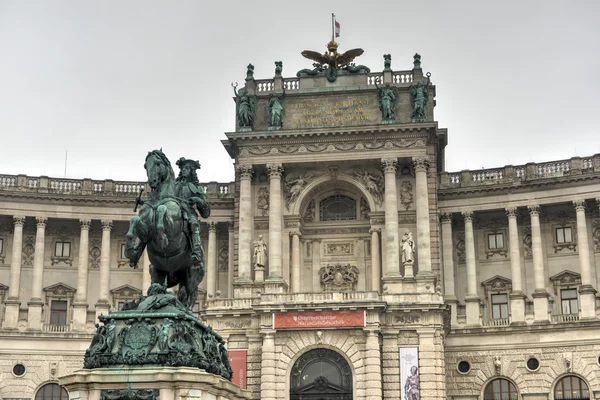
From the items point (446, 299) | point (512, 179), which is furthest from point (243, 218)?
point (512, 179)

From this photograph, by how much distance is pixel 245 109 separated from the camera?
5953cm

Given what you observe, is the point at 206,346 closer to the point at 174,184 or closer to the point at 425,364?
the point at 174,184

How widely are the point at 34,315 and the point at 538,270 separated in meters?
31.9

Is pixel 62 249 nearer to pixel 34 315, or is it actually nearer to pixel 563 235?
pixel 34 315

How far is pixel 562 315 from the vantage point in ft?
→ 187

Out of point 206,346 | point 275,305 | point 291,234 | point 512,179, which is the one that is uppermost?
point 512,179

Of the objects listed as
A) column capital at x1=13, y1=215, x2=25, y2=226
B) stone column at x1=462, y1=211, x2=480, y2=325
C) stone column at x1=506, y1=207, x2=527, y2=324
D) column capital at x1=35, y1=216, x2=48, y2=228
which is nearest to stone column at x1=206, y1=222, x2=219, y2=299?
column capital at x1=35, y1=216, x2=48, y2=228

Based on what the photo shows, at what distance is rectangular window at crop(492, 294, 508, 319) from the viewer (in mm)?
60156

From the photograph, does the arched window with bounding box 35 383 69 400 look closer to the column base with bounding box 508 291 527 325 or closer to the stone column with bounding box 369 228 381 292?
the stone column with bounding box 369 228 381 292

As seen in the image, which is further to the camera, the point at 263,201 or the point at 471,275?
the point at 471,275

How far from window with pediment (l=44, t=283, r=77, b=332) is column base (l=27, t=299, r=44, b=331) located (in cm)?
196

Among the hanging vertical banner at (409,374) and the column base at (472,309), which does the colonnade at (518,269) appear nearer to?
the column base at (472,309)

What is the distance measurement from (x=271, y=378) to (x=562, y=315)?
18911 millimetres

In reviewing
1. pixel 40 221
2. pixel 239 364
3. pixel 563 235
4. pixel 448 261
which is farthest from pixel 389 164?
pixel 40 221
